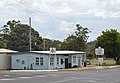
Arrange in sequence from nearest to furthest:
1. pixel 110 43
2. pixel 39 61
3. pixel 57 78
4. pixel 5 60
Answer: pixel 57 78, pixel 39 61, pixel 5 60, pixel 110 43

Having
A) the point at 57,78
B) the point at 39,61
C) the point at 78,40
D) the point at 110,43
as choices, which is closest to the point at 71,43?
the point at 78,40

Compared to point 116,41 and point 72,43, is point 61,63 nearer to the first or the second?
point 116,41

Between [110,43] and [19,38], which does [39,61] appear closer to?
[110,43]

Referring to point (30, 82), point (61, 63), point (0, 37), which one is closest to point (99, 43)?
point (61, 63)

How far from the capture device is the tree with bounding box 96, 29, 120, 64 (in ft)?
287

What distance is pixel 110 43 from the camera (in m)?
87.7

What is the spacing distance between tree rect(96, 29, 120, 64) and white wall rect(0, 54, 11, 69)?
28.5 m

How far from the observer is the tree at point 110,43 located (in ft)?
287

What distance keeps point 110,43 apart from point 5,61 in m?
30.4

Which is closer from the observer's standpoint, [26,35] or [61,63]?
[61,63]

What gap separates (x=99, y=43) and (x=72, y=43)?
24353 mm

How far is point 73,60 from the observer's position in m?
75.2

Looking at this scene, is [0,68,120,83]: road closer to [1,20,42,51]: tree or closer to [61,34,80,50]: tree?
[1,20,42,51]: tree

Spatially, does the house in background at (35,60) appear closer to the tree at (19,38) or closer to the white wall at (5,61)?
the white wall at (5,61)
